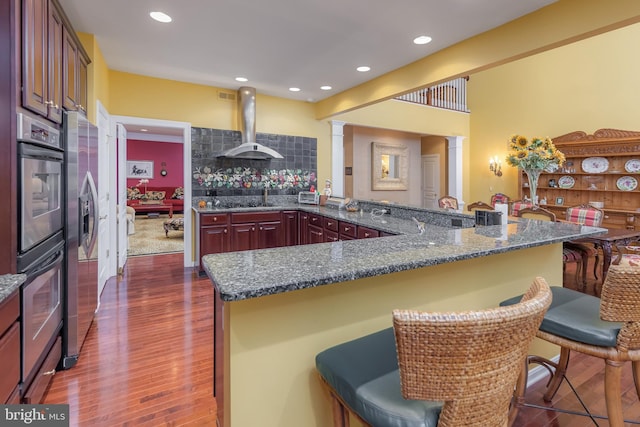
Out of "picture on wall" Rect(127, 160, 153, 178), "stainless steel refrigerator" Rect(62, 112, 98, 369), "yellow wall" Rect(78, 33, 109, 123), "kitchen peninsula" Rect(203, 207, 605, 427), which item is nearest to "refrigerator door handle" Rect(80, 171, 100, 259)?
"stainless steel refrigerator" Rect(62, 112, 98, 369)

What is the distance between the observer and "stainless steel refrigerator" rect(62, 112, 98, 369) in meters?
2.11

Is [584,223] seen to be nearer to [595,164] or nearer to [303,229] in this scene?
[595,164]

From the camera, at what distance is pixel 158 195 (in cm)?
1082

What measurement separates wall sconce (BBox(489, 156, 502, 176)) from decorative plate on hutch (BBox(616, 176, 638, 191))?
6.35ft

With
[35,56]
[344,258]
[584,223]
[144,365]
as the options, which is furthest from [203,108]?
[584,223]

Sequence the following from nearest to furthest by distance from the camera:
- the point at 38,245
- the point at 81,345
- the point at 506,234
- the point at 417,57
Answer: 1. the point at 38,245
2. the point at 506,234
3. the point at 81,345
4. the point at 417,57

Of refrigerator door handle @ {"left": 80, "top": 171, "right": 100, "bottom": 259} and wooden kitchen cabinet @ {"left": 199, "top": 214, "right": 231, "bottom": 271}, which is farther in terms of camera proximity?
wooden kitchen cabinet @ {"left": 199, "top": 214, "right": 231, "bottom": 271}

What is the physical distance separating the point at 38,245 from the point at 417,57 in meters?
3.62

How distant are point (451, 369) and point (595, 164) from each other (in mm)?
6506

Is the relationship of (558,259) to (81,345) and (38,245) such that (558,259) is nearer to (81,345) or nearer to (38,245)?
(38,245)

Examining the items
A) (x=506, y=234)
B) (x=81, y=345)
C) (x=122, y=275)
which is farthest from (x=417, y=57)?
(x=122, y=275)

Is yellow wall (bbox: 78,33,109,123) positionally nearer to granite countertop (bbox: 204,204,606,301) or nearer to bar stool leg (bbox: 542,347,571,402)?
granite countertop (bbox: 204,204,606,301)

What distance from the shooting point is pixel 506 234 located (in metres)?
1.85

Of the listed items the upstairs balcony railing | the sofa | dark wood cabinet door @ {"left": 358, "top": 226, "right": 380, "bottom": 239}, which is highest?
the upstairs balcony railing
